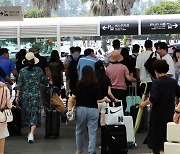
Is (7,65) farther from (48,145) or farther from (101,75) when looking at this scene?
(101,75)

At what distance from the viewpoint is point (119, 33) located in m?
17.6

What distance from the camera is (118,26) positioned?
57.8 ft

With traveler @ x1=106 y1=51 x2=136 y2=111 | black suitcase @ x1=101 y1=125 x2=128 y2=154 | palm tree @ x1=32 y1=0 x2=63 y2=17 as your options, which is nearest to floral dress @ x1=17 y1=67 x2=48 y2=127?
traveler @ x1=106 y1=51 x2=136 y2=111

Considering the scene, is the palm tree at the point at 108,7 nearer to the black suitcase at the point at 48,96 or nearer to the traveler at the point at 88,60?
the black suitcase at the point at 48,96

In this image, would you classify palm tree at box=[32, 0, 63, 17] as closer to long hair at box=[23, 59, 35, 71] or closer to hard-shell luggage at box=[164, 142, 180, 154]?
long hair at box=[23, 59, 35, 71]

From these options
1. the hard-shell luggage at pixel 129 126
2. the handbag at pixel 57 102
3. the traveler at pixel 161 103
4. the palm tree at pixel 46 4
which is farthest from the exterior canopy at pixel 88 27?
the palm tree at pixel 46 4

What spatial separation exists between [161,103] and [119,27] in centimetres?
1070

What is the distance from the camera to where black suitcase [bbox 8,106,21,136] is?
10609 mm

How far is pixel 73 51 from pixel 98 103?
667 cm

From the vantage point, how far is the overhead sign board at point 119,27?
17.4 m

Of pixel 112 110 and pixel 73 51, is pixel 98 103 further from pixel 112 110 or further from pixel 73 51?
pixel 73 51

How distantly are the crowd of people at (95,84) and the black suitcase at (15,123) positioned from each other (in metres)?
0.30

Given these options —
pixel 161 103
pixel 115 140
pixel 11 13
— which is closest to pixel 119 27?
pixel 11 13

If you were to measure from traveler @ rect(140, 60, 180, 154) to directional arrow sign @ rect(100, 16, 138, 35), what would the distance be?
10.3m
